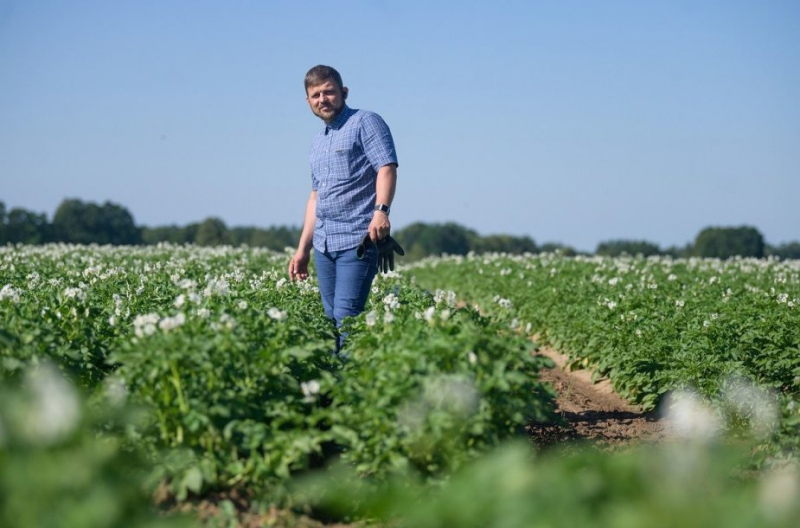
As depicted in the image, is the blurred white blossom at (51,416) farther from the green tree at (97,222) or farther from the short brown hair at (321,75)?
the green tree at (97,222)

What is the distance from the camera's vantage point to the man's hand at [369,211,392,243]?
276 inches

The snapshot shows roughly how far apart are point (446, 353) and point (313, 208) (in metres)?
3.66

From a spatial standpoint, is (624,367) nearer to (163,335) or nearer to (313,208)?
(313,208)

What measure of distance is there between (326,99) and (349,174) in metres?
0.65

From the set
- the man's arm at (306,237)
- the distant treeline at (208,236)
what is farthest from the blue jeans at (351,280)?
the distant treeline at (208,236)

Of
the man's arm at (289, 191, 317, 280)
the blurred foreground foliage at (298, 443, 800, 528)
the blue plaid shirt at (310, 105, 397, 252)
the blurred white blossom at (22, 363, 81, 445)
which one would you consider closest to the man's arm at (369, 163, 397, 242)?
the blue plaid shirt at (310, 105, 397, 252)

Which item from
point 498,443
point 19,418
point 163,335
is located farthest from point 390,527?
point 19,418

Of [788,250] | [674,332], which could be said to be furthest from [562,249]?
[788,250]

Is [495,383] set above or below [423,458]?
above

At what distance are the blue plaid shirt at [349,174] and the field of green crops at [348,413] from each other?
31.4 inches

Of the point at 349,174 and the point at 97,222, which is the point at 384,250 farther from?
the point at 97,222

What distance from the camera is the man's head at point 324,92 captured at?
745 centimetres

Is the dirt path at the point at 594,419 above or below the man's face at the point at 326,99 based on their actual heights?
below

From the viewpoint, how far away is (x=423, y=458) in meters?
4.97
